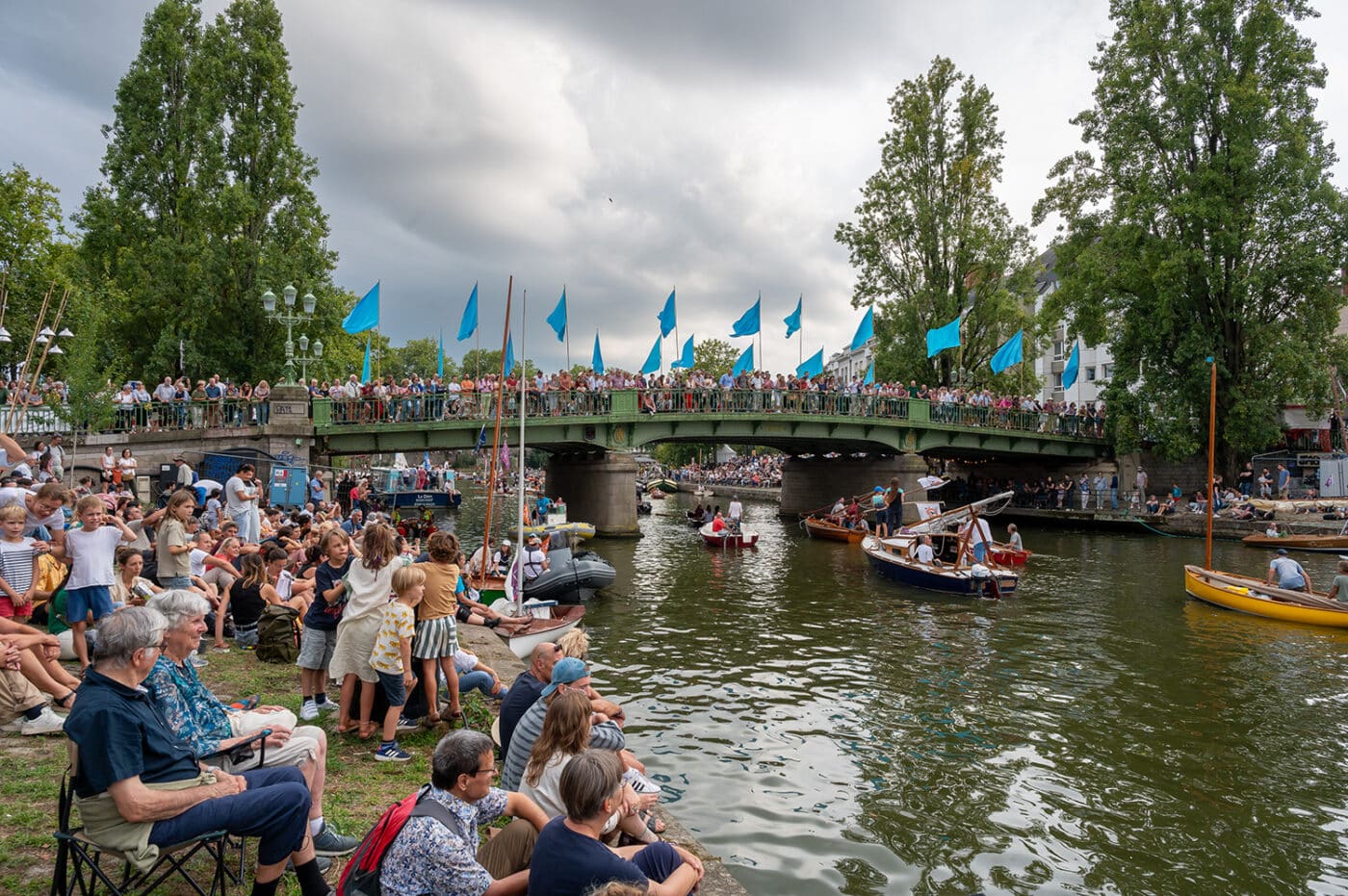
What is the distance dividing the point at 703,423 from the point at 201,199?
21.2 m

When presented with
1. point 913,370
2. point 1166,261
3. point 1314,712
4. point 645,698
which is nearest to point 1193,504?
point 1166,261

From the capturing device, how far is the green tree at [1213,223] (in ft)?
101

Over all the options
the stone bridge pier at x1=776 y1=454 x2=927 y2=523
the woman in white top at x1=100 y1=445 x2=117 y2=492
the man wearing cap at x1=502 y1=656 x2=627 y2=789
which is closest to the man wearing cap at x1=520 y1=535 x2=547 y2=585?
the woman in white top at x1=100 y1=445 x2=117 y2=492

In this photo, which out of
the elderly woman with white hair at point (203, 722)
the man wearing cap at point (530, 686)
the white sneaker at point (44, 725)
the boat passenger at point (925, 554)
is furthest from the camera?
the boat passenger at point (925, 554)

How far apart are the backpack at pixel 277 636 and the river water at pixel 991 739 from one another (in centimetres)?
396

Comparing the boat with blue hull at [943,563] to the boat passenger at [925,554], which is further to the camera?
the boat passenger at [925,554]

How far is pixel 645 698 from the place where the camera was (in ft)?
34.8

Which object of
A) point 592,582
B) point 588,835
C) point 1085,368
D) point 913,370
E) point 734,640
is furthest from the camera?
point 1085,368

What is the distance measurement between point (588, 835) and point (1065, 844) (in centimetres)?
512

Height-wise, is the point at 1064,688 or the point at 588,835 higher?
the point at 588,835

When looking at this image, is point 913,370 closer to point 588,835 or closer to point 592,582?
point 592,582

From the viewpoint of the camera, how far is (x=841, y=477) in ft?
133

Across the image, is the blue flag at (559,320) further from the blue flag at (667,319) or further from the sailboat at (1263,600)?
the sailboat at (1263,600)

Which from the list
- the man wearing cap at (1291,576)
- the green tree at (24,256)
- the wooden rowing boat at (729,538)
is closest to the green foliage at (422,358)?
the green tree at (24,256)
